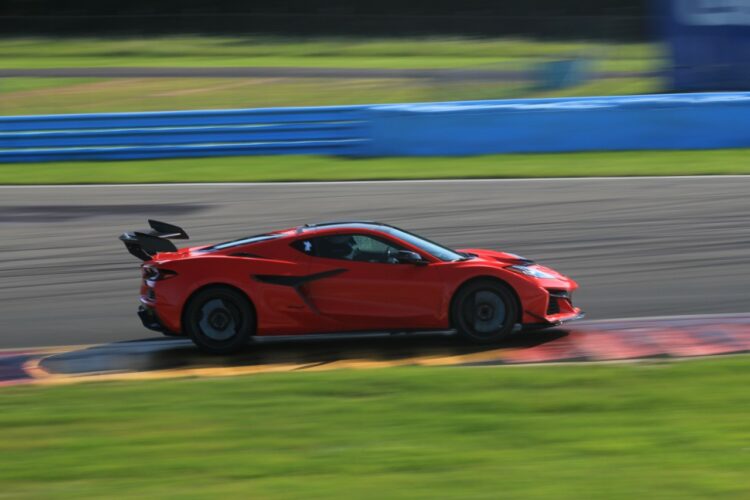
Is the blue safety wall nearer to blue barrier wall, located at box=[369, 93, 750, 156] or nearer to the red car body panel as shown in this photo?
blue barrier wall, located at box=[369, 93, 750, 156]

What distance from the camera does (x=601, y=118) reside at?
62.2ft

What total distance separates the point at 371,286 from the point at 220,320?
51.9 inches

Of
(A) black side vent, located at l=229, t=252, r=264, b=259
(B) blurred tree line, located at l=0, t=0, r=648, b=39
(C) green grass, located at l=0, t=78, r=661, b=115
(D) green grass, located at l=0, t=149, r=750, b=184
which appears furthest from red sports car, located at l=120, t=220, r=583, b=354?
(B) blurred tree line, located at l=0, t=0, r=648, b=39

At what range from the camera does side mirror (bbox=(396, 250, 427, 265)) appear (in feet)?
30.1

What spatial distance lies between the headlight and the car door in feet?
2.26

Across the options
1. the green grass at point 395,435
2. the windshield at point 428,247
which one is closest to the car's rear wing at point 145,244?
the green grass at point 395,435

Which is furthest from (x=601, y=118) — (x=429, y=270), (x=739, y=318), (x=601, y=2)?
(x=601, y=2)

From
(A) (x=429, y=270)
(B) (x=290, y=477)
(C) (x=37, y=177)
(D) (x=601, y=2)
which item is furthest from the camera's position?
(D) (x=601, y=2)

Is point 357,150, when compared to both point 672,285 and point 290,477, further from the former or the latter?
point 290,477

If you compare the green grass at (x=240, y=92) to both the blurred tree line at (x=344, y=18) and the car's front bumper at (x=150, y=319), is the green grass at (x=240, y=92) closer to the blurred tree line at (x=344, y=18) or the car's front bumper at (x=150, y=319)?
the blurred tree line at (x=344, y=18)

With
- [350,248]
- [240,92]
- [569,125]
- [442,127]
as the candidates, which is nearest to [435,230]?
[350,248]

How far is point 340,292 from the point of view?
924 cm

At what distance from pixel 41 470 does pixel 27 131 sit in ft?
49.9

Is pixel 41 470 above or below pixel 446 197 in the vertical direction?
below
